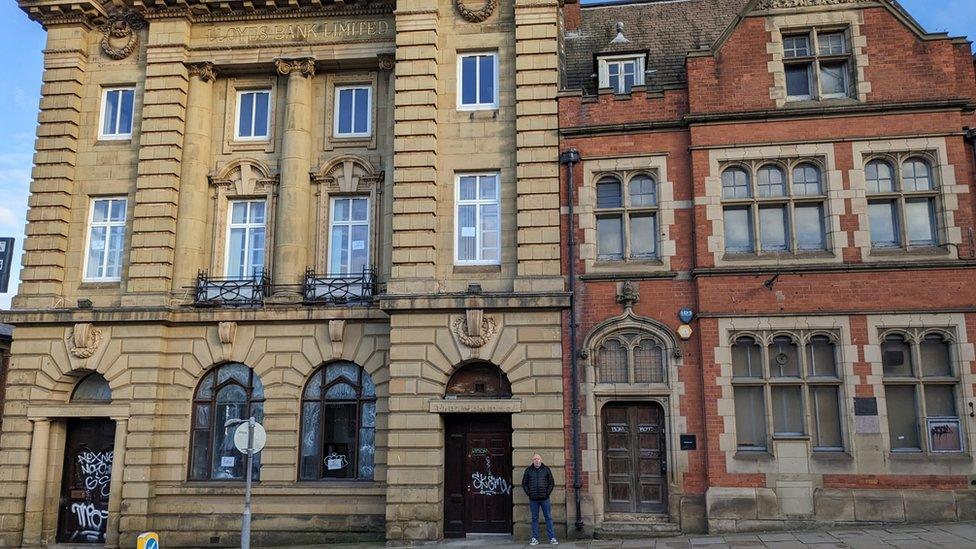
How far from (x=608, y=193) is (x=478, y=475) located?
683 centimetres

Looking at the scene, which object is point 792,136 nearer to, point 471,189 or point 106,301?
point 471,189

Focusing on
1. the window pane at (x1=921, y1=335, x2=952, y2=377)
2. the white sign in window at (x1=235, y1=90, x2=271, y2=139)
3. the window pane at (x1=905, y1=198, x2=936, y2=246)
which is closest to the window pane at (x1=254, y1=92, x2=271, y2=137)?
the white sign in window at (x1=235, y1=90, x2=271, y2=139)

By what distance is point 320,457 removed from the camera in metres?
17.3

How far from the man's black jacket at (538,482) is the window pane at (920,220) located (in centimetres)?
888

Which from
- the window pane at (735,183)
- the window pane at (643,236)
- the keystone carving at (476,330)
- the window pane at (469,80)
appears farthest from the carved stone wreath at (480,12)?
the keystone carving at (476,330)

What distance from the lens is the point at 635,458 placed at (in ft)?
52.2

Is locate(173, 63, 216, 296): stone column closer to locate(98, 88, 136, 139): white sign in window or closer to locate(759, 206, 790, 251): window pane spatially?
locate(98, 88, 136, 139): white sign in window

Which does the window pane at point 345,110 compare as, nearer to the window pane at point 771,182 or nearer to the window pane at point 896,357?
the window pane at point 771,182

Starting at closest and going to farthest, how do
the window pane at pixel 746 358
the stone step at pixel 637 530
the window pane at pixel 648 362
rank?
the stone step at pixel 637 530
the window pane at pixel 746 358
the window pane at pixel 648 362

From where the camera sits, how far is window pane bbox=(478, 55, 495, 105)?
17.9 metres

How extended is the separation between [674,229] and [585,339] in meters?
3.06

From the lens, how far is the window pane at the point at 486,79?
58.8 feet

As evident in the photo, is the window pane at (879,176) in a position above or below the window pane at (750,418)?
above

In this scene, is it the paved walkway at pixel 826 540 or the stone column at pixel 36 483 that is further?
the stone column at pixel 36 483
